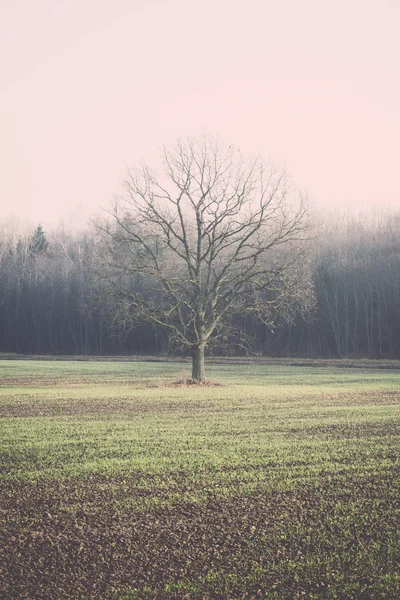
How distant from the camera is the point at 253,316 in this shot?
5231cm

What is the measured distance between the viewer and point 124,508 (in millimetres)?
8125

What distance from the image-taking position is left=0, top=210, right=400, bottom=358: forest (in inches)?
2502

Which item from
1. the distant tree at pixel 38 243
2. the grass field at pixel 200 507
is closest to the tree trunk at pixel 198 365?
the grass field at pixel 200 507

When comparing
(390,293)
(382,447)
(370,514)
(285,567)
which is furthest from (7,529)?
(390,293)

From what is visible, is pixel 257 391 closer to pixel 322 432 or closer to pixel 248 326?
pixel 322 432

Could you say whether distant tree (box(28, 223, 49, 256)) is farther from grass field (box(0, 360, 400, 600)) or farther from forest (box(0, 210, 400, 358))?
grass field (box(0, 360, 400, 600))

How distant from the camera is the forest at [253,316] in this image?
2502 inches

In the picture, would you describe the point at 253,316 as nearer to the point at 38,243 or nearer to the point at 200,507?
the point at 200,507

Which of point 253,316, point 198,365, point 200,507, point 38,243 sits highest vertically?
point 38,243

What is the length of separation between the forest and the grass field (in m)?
36.8

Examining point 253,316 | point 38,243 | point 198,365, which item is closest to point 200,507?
point 198,365

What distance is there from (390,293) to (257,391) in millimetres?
40428

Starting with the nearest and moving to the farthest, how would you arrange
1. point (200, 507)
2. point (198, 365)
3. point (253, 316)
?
point (200, 507), point (198, 365), point (253, 316)

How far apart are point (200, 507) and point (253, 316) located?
146ft
